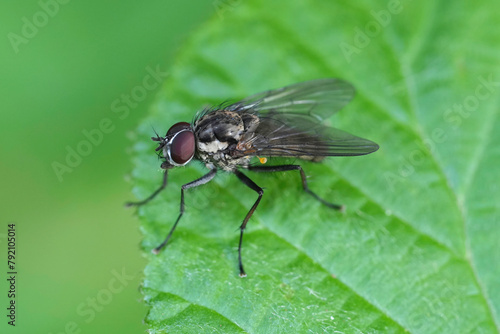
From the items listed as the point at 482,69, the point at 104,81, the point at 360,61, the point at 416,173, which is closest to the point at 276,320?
the point at 416,173

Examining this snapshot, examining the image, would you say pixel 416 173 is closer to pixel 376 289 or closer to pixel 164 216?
pixel 376 289

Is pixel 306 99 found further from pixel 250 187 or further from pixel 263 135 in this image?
pixel 250 187

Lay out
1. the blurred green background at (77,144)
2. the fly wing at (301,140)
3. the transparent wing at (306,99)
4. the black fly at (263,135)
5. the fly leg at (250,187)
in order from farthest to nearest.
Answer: the blurred green background at (77,144) → the transparent wing at (306,99) → the black fly at (263,135) → the fly wing at (301,140) → the fly leg at (250,187)

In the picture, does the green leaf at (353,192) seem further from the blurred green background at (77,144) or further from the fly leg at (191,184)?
the blurred green background at (77,144)

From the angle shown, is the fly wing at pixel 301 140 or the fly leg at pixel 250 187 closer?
the fly leg at pixel 250 187

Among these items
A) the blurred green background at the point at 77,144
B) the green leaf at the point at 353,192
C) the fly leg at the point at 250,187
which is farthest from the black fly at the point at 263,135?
the blurred green background at the point at 77,144

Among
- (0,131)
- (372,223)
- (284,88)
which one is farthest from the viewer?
(0,131)

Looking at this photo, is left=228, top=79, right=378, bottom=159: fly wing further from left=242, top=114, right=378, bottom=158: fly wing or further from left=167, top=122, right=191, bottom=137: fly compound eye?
left=167, top=122, right=191, bottom=137: fly compound eye
